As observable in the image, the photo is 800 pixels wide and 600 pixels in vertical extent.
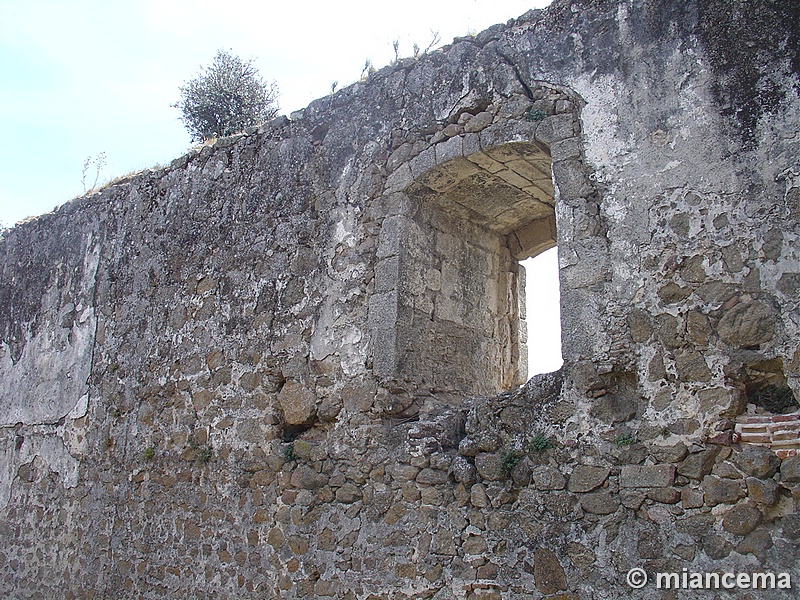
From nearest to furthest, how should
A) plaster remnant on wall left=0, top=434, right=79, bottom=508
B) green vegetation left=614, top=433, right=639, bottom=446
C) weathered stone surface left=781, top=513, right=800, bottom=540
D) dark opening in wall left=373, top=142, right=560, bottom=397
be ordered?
weathered stone surface left=781, top=513, right=800, bottom=540, green vegetation left=614, top=433, right=639, bottom=446, dark opening in wall left=373, top=142, right=560, bottom=397, plaster remnant on wall left=0, top=434, right=79, bottom=508

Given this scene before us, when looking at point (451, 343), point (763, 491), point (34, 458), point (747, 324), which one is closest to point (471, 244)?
point (451, 343)

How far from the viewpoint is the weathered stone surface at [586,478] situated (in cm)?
345

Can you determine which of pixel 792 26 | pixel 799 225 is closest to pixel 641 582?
pixel 799 225

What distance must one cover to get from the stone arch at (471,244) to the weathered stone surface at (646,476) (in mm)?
1173

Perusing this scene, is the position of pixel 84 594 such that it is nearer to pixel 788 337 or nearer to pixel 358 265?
pixel 358 265

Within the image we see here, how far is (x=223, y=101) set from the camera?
437 inches

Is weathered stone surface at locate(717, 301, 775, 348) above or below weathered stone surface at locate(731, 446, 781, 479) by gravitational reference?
above

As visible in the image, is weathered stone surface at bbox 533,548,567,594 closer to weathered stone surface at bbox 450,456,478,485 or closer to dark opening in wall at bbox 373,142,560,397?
weathered stone surface at bbox 450,456,478,485

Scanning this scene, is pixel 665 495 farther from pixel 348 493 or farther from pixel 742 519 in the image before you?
pixel 348 493

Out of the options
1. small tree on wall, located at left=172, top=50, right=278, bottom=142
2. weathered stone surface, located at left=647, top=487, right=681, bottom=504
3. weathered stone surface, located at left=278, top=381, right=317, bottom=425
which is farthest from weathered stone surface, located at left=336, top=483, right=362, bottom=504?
small tree on wall, located at left=172, top=50, right=278, bottom=142

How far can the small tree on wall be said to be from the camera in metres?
11.0

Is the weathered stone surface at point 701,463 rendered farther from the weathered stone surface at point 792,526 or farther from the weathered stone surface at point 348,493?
the weathered stone surface at point 348,493

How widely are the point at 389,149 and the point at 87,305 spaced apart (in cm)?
343

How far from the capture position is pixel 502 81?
4301 millimetres
